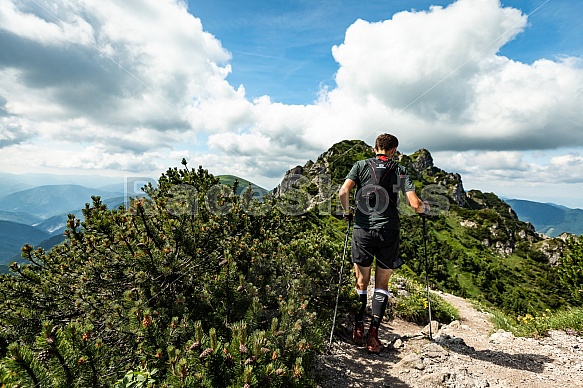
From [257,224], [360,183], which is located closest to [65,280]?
[257,224]

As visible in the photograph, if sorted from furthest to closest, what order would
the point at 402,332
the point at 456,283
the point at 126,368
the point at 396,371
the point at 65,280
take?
the point at 456,283 < the point at 402,332 < the point at 396,371 < the point at 65,280 < the point at 126,368

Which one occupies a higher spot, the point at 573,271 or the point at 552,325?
the point at 573,271

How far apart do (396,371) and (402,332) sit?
294 cm

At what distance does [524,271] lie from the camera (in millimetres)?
92938

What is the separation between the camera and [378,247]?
5.24 meters

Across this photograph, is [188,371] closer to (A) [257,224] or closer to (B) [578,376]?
(A) [257,224]

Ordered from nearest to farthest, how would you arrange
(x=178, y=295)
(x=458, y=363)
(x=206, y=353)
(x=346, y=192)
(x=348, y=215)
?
(x=206, y=353) < (x=178, y=295) < (x=458, y=363) < (x=346, y=192) < (x=348, y=215)

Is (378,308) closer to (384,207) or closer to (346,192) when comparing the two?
(384,207)

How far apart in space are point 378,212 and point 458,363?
2575 millimetres

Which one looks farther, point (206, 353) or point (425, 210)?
point (425, 210)

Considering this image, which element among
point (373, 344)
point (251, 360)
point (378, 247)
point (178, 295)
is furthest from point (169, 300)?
point (373, 344)

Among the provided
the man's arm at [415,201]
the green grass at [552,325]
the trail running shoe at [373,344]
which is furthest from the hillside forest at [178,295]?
the green grass at [552,325]

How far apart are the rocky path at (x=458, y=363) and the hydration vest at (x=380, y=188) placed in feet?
7.90

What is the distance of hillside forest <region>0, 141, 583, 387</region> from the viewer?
8.01 ft
